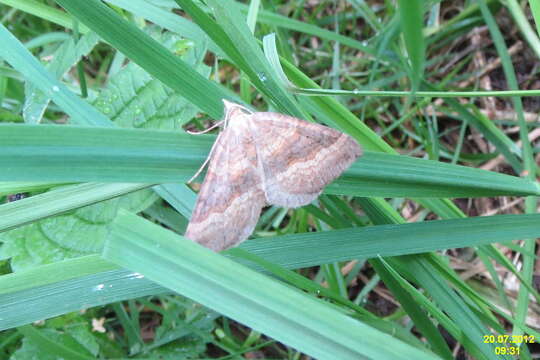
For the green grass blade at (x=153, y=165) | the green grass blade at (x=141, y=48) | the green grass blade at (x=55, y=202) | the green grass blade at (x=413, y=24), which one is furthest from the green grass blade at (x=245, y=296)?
the green grass blade at (x=413, y=24)

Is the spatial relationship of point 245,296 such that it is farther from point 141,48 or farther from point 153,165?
point 141,48

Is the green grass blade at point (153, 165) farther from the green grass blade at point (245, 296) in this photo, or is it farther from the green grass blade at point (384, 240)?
the green grass blade at point (245, 296)

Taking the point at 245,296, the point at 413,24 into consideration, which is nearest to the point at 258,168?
Answer: the point at 245,296

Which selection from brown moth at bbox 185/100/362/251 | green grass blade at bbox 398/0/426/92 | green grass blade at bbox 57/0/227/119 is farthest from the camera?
brown moth at bbox 185/100/362/251

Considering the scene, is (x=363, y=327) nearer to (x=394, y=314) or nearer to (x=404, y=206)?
(x=394, y=314)

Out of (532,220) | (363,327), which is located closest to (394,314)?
(532,220)

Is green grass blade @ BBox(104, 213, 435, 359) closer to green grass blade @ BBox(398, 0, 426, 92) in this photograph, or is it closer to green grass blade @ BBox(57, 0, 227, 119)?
green grass blade @ BBox(57, 0, 227, 119)
